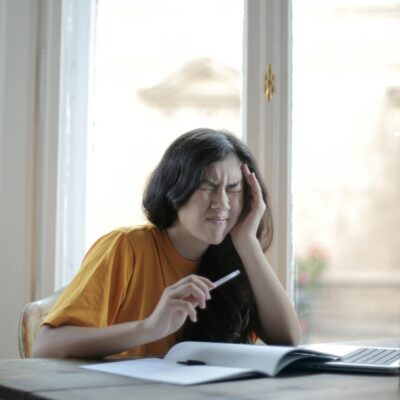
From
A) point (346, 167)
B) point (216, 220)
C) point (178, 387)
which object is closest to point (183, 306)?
point (178, 387)

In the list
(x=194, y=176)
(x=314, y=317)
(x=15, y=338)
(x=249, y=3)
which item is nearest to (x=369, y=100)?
(x=249, y=3)

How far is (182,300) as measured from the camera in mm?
1427

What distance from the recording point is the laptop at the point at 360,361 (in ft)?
4.37

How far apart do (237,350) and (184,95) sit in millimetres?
1604

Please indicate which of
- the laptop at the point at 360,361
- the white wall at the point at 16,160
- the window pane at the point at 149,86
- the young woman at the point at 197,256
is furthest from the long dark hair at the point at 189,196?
the white wall at the point at 16,160

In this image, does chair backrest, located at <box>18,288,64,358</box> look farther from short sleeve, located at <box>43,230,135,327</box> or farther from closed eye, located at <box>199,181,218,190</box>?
closed eye, located at <box>199,181,218,190</box>

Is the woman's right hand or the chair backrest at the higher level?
the woman's right hand

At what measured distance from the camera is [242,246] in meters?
1.96

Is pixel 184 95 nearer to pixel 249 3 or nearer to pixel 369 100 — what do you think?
pixel 249 3

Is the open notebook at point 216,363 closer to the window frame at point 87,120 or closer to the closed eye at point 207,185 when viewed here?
the closed eye at point 207,185

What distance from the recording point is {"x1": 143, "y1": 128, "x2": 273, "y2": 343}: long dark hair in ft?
6.12

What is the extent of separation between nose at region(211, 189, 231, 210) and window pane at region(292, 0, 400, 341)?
2.38ft

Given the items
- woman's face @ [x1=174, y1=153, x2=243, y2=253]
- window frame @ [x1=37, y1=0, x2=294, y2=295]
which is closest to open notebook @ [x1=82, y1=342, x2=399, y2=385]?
woman's face @ [x1=174, y1=153, x2=243, y2=253]

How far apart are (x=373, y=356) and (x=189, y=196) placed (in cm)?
57
